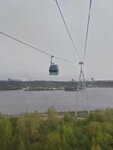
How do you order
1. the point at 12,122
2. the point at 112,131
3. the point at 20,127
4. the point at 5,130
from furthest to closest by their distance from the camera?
the point at 12,122 < the point at 20,127 < the point at 5,130 < the point at 112,131

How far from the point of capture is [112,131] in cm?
1202

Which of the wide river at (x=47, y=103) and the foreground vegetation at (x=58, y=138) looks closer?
the foreground vegetation at (x=58, y=138)

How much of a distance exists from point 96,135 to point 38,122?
4.91 m

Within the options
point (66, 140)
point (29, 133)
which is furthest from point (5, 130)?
point (66, 140)

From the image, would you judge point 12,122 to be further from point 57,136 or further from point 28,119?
point 57,136

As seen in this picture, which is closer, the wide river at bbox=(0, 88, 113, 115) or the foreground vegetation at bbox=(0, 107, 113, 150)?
the foreground vegetation at bbox=(0, 107, 113, 150)

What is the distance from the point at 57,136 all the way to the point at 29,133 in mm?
2833

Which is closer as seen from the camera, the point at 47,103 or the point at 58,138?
the point at 58,138

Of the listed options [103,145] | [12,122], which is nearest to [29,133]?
[12,122]

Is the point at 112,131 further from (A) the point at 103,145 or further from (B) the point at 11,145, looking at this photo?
(B) the point at 11,145

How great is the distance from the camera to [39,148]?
1066 cm

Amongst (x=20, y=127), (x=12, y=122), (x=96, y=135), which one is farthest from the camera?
(x=12, y=122)

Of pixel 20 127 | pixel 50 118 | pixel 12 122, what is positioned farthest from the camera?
pixel 50 118

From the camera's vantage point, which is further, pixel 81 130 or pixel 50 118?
pixel 50 118
